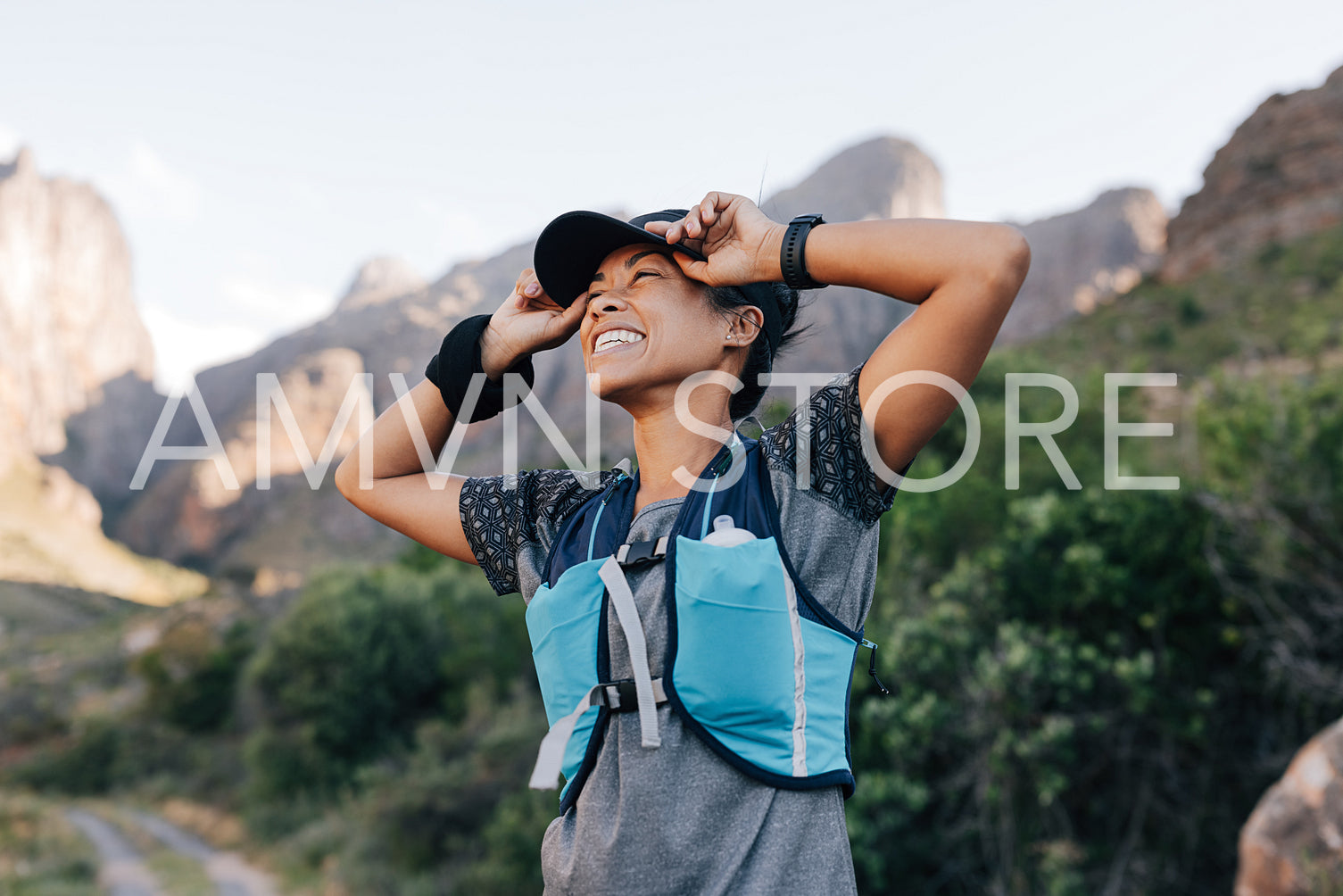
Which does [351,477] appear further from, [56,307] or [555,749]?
[56,307]

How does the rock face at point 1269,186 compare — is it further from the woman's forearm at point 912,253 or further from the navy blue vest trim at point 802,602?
the navy blue vest trim at point 802,602

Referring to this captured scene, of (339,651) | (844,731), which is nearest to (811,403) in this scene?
(844,731)

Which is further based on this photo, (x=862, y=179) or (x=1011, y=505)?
(x=862, y=179)

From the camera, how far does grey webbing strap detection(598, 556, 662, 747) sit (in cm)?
123

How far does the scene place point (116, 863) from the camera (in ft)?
52.6

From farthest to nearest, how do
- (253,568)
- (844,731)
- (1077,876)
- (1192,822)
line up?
(253,568), (1192,822), (1077,876), (844,731)

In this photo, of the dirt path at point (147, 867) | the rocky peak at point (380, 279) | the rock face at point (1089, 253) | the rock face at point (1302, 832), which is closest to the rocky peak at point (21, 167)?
the rocky peak at point (380, 279)

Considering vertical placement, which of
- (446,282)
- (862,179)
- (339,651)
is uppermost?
(862,179)

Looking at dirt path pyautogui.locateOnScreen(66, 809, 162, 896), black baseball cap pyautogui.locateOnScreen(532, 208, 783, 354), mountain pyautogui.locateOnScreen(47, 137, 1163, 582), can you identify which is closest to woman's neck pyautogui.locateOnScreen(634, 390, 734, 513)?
black baseball cap pyautogui.locateOnScreen(532, 208, 783, 354)

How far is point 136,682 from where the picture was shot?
35.8 m

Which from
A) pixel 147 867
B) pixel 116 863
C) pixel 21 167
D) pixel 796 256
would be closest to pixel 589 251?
pixel 796 256

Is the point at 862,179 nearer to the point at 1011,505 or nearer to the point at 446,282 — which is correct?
the point at 446,282

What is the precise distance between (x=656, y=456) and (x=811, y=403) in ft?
1.16

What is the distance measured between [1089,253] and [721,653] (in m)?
83.3
